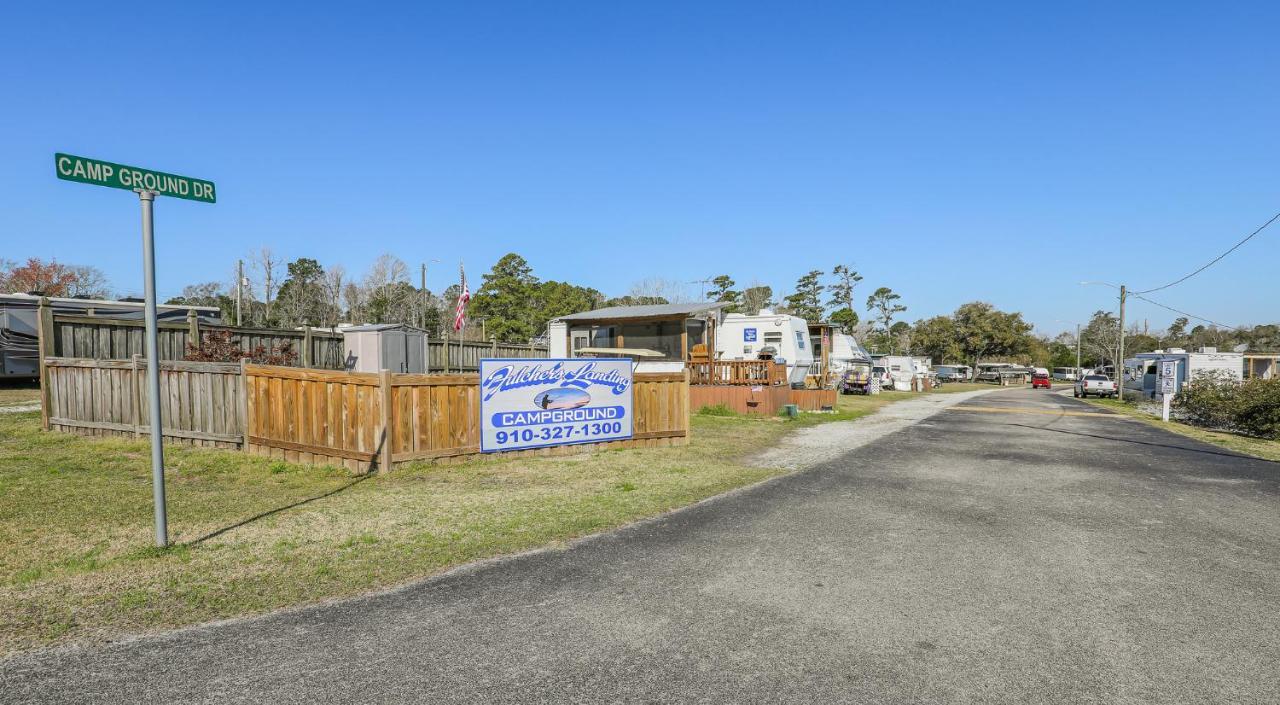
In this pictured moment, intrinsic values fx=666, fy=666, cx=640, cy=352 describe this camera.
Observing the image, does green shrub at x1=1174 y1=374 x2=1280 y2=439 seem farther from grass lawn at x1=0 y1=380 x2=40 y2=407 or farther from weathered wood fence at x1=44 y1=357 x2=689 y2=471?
grass lawn at x1=0 y1=380 x2=40 y2=407

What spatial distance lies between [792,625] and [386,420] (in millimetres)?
6870

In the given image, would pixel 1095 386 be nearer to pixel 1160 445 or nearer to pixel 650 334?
pixel 1160 445

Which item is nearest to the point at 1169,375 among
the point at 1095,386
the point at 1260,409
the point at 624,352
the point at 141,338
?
the point at 1095,386

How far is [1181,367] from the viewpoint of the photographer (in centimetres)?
2995

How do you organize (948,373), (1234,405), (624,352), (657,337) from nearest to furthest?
(1234,405) < (624,352) < (657,337) < (948,373)

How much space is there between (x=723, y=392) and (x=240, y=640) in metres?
17.0

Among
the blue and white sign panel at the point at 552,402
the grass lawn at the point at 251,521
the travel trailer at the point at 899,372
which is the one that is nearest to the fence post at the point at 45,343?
the grass lawn at the point at 251,521

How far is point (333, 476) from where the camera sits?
9.42m

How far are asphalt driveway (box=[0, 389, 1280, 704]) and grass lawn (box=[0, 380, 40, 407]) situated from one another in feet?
56.8

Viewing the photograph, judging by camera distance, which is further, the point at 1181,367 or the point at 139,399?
the point at 1181,367

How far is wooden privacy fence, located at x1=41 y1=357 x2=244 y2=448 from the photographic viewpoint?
36.0 feet

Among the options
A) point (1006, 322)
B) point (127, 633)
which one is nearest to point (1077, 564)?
point (127, 633)

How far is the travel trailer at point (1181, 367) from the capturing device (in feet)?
94.9

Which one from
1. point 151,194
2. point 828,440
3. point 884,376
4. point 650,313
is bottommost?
point 884,376
